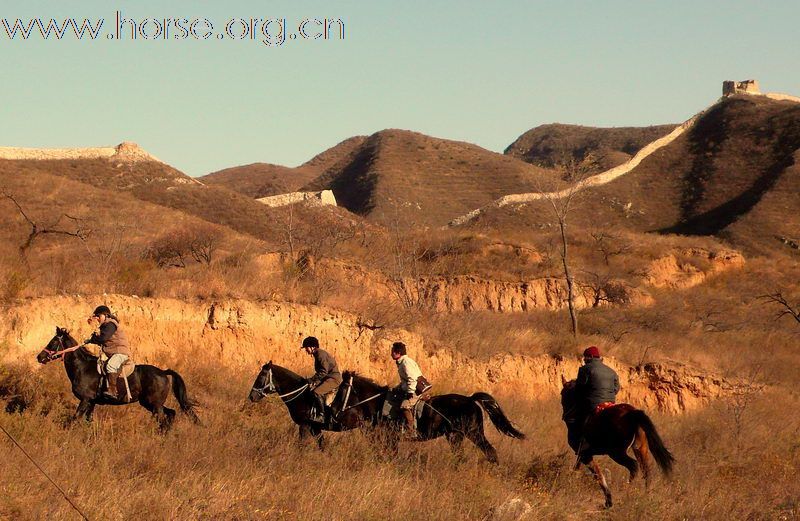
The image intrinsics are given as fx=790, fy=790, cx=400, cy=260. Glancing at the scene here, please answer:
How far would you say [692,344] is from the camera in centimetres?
2877

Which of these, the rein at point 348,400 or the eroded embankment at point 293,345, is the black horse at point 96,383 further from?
the eroded embankment at point 293,345

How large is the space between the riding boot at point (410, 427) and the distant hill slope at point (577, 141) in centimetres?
13213

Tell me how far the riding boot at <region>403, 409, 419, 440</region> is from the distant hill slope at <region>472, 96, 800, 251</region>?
50858mm

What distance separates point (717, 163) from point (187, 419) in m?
90.4

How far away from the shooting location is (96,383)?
13.3m

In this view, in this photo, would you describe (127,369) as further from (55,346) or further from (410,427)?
(410,427)

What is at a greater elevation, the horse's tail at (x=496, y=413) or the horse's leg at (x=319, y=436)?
the horse's tail at (x=496, y=413)

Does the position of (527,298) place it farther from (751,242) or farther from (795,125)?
(795,125)

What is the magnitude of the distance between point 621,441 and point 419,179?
93805mm

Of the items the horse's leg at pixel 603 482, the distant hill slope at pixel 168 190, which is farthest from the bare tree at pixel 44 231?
the horse's leg at pixel 603 482

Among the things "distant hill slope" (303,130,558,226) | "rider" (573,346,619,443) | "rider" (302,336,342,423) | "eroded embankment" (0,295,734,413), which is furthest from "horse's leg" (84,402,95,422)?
"distant hill slope" (303,130,558,226)

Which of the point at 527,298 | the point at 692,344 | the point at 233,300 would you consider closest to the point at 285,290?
the point at 233,300

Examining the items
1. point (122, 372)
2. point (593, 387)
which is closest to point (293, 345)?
point (122, 372)

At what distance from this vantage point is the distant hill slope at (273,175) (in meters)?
137
